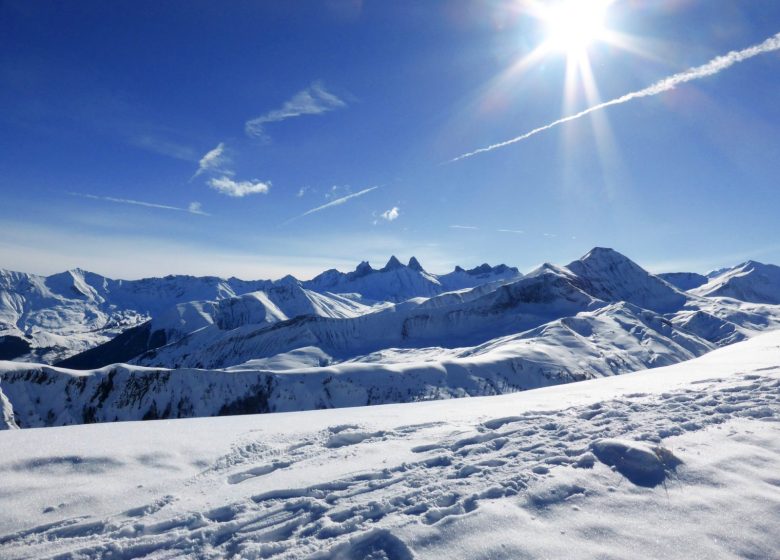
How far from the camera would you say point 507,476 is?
7082 mm

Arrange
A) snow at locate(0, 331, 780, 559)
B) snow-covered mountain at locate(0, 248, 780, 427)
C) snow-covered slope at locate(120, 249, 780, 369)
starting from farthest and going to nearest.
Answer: snow-covered slope at locate(120, 249, 780, 369) < snow-covered mountain at locate(0, 248, 780, 427) < snow at locate(0, 331, 780, 559)

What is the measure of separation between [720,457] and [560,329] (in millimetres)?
104200

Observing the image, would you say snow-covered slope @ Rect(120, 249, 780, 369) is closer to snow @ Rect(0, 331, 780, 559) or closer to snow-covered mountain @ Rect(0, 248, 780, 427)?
snow-covered mountain @ Rect(0, 248, 780, 427)

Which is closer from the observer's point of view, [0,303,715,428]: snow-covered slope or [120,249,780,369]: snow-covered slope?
[0,303,715,428]: snow-covered slope

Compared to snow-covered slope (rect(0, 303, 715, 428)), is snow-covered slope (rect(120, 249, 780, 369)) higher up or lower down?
higher up

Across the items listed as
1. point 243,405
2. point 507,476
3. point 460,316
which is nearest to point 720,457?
point 507,476

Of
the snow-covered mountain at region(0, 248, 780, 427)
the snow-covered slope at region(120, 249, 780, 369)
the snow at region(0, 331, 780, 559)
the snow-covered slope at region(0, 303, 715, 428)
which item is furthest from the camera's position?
the snow-covered slope at region(120, 249, 780, 369)

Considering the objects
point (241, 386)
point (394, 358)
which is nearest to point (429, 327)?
point (394, 358)

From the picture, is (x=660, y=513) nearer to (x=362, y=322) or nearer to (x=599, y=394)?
(x=599, y=394)

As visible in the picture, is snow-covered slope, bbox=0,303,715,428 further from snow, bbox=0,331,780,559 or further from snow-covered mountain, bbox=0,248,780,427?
snow, bbox=0,331,780,559

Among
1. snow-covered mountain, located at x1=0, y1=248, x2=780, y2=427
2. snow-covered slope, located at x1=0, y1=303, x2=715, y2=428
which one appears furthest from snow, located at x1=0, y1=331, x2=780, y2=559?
snow-covered slope, located at x1=0, y1=303, x2=715, y2=428

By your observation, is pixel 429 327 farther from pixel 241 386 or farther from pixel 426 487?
pixel 426 487

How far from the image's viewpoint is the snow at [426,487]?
5.43 metres

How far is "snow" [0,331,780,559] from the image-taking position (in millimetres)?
5434
